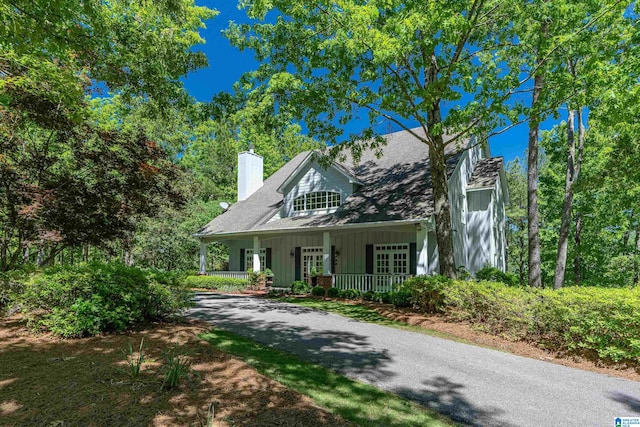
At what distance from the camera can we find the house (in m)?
14.3

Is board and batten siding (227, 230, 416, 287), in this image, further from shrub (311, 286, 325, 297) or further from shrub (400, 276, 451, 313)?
shrub (400, 276, 451, 313)

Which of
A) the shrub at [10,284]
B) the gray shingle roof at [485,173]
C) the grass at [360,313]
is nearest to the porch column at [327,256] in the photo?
the grass at [360,313]

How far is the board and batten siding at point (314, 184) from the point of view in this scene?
663 inches

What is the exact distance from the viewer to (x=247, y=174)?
2386 cm

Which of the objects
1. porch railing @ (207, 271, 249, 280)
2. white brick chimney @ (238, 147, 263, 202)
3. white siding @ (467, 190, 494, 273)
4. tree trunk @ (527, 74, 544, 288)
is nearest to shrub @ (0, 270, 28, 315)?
porch railing @ (207, 271, 249, 280)

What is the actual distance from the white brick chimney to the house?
10.7 feet

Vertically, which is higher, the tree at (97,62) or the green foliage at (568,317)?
the tree at (97,62)

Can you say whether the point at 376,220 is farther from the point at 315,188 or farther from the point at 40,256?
the point at 40,256

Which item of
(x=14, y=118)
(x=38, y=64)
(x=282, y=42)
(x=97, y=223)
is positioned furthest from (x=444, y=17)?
(x=14, y=118)

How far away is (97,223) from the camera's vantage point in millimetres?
8578

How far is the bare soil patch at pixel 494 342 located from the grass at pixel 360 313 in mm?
186

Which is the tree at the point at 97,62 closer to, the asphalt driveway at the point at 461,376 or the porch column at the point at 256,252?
the asphalt driveway at the point at 461,376

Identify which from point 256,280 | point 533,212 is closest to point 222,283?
point 256,280

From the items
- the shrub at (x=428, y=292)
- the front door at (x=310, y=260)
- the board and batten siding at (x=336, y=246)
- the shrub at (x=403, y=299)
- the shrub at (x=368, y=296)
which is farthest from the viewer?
the front door at (x=310, y=260)
